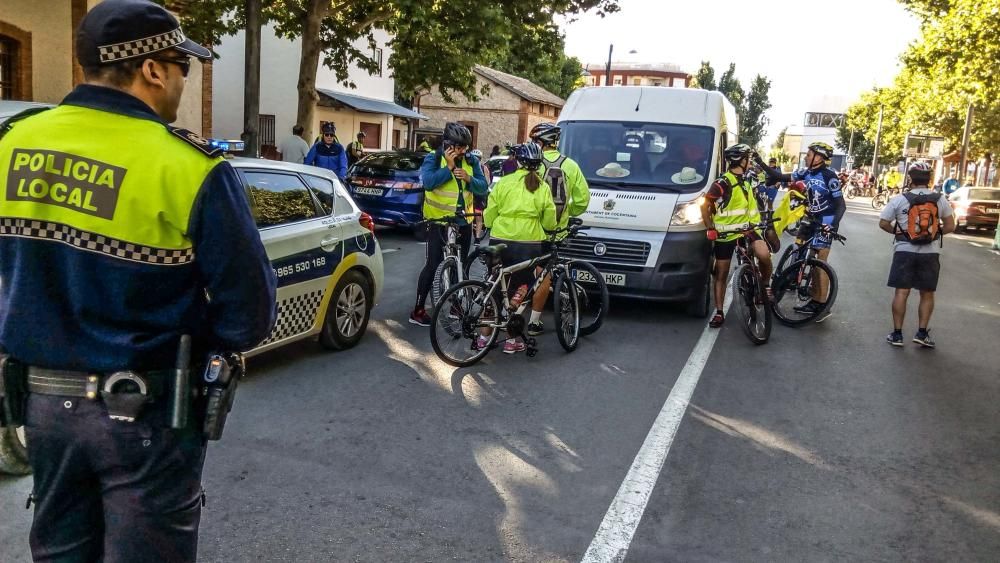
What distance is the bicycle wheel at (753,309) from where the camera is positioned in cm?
813

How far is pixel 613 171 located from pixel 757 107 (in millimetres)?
99389

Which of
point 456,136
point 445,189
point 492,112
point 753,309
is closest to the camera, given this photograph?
point 456,136

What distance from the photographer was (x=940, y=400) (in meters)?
6.63

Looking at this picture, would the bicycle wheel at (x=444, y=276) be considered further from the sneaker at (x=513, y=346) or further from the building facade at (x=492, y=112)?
the building facade at (x=492, y=112)

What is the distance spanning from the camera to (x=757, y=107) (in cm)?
10238

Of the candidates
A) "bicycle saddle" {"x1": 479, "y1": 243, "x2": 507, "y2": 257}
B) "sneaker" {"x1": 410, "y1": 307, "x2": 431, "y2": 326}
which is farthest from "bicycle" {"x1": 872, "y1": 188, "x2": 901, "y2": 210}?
"bicycle saddle" {"x1": 479, "y1": 243, "x2": 507, "y2": 257}

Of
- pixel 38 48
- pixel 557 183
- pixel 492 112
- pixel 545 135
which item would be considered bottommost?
pixel 557 183

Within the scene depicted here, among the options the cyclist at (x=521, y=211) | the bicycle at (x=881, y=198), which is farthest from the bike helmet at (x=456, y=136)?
the bicycle at (x=881, y=198)

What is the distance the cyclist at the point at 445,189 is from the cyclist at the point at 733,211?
2.28 m

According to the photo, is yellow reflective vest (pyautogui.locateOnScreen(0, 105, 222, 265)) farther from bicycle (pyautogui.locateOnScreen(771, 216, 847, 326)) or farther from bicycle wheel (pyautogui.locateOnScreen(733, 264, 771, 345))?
bicycle (pyautogui.locateOnScreen(771, 216, 847, 326))

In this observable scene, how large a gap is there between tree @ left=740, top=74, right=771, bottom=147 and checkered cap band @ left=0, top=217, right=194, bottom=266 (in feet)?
343

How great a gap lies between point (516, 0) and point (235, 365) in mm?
16786

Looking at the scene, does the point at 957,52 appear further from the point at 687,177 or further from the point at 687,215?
the point at 687,215

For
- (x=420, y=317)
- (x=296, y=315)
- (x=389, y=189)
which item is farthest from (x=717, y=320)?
(x=389, y=189)
